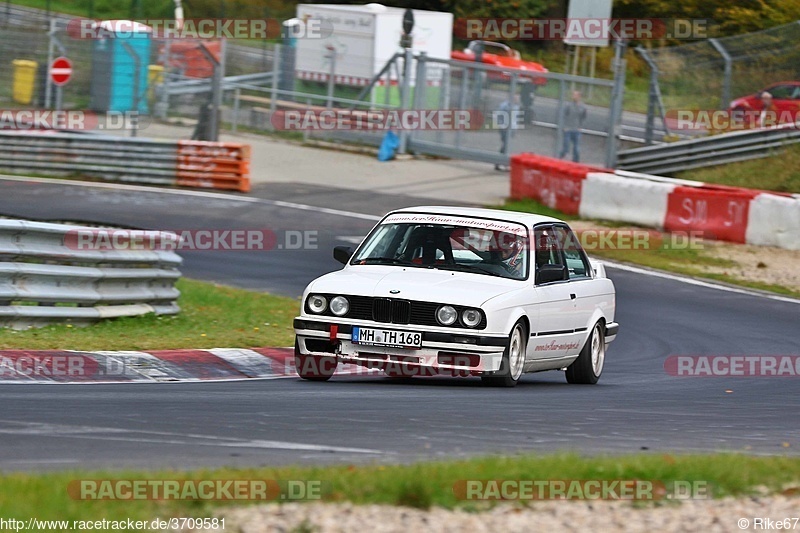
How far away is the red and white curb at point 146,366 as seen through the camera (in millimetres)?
9680

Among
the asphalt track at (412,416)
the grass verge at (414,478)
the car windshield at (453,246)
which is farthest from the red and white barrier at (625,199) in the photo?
the grass verge at (414,478)

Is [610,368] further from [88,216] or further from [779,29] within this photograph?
[779,29]

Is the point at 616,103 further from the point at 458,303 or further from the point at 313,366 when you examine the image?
the point at 458,303

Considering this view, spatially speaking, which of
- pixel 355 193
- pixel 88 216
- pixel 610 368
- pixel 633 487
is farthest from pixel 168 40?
pixel 633 487

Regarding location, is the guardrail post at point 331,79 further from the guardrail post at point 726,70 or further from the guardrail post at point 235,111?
the guardrail post at point 726,70

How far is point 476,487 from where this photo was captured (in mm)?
5785

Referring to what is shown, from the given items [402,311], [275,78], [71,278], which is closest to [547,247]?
[402,311]

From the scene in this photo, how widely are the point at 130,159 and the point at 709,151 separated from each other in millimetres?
11714

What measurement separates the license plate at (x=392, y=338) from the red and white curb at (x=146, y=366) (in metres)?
1.31

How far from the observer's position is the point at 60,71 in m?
30.3

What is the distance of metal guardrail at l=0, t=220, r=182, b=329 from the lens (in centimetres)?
Answer: 1123

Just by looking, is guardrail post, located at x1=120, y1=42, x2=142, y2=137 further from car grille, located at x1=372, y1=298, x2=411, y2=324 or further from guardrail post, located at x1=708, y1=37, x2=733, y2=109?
car grille, located at x1=372, y1=298, x2=411, y2=324

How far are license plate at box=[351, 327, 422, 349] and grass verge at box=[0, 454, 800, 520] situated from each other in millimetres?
2970

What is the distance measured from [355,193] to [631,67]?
760 inches
